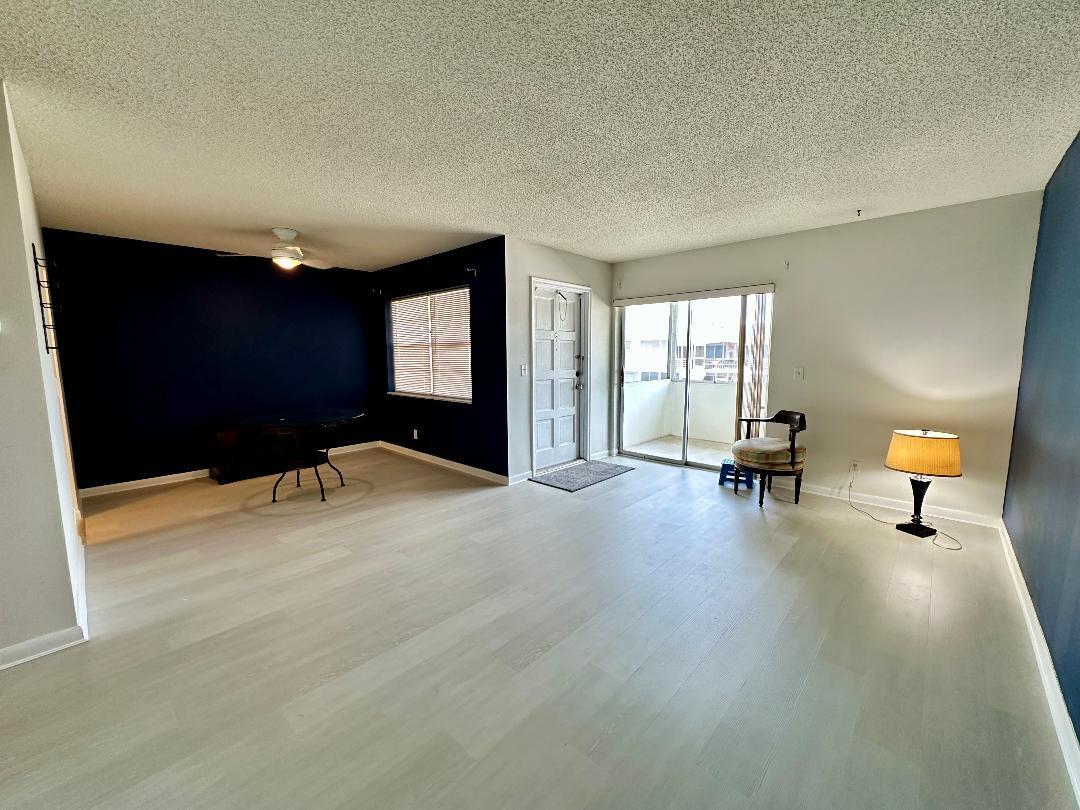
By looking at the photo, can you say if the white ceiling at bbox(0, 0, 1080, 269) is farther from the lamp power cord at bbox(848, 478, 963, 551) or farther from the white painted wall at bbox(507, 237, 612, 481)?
the lamp power cord at bbox(848, 478, 963, 551)

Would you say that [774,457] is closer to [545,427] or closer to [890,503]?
[890,503]

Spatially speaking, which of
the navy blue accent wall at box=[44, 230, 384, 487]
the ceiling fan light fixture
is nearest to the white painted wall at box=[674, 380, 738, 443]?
the ceiling fan light fixture

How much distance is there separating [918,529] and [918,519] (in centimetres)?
7

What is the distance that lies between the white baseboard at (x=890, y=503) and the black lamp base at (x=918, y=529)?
1.21ft

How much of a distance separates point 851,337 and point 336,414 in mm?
4801

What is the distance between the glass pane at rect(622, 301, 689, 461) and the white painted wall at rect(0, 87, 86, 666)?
4742 millimetres

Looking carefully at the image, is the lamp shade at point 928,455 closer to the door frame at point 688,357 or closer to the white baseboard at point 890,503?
the white baseboard at point 890,503

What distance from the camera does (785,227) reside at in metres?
3.78

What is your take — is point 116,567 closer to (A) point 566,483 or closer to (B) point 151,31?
(B) point 151,31

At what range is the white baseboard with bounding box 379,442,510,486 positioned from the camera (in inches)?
174

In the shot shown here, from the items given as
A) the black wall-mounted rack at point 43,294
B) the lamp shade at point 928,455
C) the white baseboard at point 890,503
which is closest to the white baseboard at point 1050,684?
the lamp shade at point 928,455

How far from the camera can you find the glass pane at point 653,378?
551 centimetres

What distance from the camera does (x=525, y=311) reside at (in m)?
4.37

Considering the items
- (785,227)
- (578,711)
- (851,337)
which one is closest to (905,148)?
(785,227)
